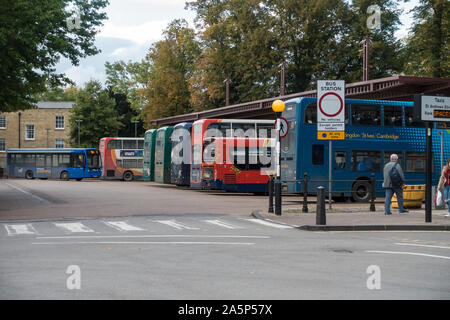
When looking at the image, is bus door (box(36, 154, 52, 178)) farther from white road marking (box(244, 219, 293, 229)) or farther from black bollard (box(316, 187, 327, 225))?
black bollard (box(316, 187, 327, 225))

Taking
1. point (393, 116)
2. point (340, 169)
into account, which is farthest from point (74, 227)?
point (393, 116)

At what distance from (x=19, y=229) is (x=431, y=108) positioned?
10.5 meters

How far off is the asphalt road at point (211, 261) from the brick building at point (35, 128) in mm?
70608

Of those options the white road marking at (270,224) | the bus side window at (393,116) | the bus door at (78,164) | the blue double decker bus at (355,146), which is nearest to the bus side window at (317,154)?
the blue double decker bus at (355,146)

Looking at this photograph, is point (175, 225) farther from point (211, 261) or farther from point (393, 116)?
point (393, 116)

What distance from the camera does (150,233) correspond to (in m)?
13.4

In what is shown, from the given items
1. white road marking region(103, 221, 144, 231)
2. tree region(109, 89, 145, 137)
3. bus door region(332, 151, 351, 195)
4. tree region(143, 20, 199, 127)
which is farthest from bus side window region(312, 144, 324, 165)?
tree region(109, 89, 145, 137)

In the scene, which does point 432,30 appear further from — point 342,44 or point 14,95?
point 14,95

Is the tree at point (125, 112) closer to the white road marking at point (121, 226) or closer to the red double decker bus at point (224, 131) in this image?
the red double decker bus at point (224, 131)

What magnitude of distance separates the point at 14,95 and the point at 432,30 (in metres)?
29.1

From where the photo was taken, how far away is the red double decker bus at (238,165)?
30.8 metres

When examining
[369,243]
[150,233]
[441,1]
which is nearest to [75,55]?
[150,233]

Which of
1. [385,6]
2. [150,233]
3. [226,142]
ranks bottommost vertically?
[150,233]

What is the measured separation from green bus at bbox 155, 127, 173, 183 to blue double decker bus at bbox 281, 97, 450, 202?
573 inches
